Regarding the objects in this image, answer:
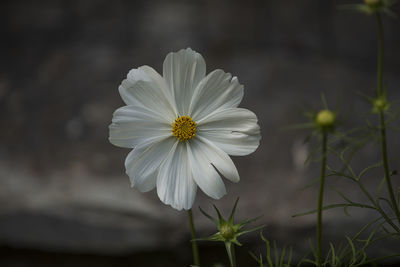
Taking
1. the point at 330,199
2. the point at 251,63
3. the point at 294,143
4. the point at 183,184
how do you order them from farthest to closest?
the point at 251,63 → the point at 294,143 → the point at 330,199 → the point at 183,184

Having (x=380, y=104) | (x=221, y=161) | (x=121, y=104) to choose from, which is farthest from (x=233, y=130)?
(x=121, y=104)

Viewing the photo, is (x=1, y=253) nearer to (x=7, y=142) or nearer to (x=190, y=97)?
(x=7, y=142)

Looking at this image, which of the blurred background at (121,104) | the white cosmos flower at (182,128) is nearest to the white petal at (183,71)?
the white cosmos flower at (182,128)

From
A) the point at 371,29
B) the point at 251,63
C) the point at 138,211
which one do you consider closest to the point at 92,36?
the point at 251,63

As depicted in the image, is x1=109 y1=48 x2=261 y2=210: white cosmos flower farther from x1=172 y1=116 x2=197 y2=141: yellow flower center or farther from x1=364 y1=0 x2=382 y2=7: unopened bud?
x1=364 y1=0 x2=382 y2=7: unopened bud

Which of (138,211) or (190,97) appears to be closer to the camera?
(190,97)

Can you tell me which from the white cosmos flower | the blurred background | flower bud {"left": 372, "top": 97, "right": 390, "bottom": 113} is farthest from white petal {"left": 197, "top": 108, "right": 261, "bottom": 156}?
the blurred background

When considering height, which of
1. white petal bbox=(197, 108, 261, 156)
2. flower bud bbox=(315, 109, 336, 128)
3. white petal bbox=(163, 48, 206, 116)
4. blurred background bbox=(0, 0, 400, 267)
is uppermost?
blurred background bbox=(0, 0, 400, 267)
